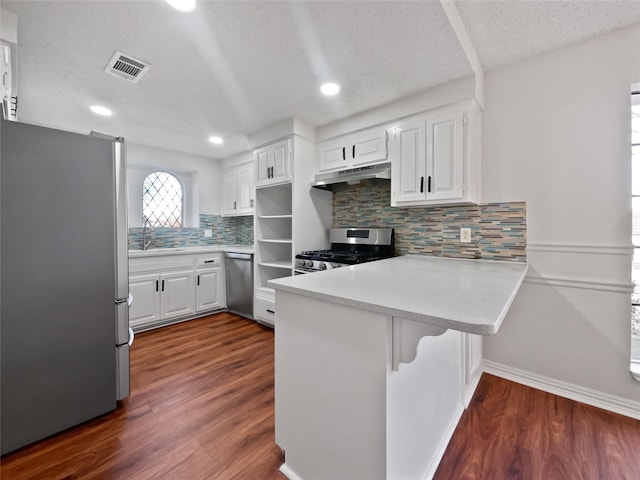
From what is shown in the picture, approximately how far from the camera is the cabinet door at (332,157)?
9.44ft

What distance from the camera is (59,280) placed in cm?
152

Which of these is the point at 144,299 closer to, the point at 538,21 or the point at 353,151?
the point at 353,151

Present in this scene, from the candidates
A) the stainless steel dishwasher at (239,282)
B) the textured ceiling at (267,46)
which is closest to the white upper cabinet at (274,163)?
the textured ceiling at (267,46)

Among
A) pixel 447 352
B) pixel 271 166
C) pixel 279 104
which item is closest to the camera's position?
pixel 447 352

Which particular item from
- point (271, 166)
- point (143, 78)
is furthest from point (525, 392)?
point (143, 78)

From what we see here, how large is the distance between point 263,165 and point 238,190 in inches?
42.9

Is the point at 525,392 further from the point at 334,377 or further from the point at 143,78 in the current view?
the point at 143,78

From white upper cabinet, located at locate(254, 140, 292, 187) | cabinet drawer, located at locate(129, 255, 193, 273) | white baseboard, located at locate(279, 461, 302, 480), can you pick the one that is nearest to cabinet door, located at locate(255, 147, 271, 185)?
white upper cabinet, located at locate(254, 140, 292, 187)

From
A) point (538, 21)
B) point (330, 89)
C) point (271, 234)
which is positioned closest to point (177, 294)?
point (271, 234)

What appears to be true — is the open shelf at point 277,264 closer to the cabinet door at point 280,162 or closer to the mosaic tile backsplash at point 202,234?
the cabinet door at point 280,162

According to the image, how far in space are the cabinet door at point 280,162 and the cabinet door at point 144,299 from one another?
184 centimetres

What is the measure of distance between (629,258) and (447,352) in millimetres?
1369

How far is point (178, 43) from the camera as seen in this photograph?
1.71 m

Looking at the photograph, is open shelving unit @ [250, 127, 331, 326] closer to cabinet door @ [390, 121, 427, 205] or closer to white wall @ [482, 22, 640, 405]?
cabinet door @ [390, 121, 427, 205]
